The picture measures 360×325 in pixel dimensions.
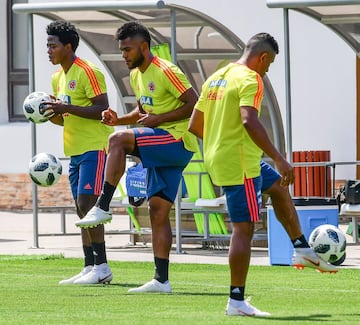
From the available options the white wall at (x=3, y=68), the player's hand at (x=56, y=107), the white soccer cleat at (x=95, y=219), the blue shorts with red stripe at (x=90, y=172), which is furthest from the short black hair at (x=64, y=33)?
the white wall at (x=3, y=68)

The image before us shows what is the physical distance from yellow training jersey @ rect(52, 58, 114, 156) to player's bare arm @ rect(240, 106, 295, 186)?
117 inches

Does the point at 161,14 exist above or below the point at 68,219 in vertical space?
above

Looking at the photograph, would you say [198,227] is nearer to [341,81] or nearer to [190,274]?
[190,274]

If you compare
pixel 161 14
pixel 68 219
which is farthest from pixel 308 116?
pixel 161 14

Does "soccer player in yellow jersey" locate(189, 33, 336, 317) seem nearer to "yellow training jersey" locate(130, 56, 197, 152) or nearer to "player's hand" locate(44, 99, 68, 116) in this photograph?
"yellow training jersey" locate(130, 56, 197, 152)

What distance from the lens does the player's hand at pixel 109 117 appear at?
1145 centimetres

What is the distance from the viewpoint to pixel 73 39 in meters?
12.4

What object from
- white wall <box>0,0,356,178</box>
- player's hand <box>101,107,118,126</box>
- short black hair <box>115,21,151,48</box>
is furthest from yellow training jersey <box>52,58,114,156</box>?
white wall <box>0,0,356,178</box>

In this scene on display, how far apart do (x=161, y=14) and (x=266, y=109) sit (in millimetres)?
1569

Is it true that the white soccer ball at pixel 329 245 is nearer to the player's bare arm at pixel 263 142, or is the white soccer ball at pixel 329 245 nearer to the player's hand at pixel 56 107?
the player's bare arm at pixel 263 142

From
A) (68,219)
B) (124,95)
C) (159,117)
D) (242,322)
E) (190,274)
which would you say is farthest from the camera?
(68,219)

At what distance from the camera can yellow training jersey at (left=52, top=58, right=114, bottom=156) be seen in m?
12.2

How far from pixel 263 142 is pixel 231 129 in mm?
308

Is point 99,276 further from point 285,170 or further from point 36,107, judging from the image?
point 285,170
